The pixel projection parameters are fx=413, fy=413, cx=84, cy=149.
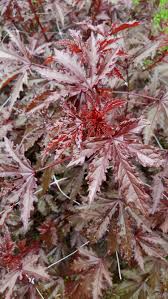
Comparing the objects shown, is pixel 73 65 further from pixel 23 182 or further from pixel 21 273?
pixel 21 273

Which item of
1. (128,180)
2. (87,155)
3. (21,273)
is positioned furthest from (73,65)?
(21,273)

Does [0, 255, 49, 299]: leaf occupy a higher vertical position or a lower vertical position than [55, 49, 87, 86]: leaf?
lower

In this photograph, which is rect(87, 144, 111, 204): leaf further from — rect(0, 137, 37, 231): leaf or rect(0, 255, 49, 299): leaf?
rect(0, 255, 49, 299): leaf

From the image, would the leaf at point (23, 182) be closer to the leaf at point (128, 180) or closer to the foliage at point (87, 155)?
the foliage at point (87, 155)

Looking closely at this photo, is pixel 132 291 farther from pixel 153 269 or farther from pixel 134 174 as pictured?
pixel 134 174

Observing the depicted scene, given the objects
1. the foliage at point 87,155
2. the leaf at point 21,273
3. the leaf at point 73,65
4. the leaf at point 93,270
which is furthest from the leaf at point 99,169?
the leaf at point 93,270

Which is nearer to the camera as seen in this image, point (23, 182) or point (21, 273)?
point (23, 182)

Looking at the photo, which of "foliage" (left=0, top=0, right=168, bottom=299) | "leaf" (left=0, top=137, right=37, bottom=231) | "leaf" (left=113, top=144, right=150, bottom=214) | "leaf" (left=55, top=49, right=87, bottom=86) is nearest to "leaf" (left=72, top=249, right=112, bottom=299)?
"foliage" (left=0, top=0, right=168, bottom=299)

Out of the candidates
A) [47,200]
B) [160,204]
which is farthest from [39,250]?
[160,204]
